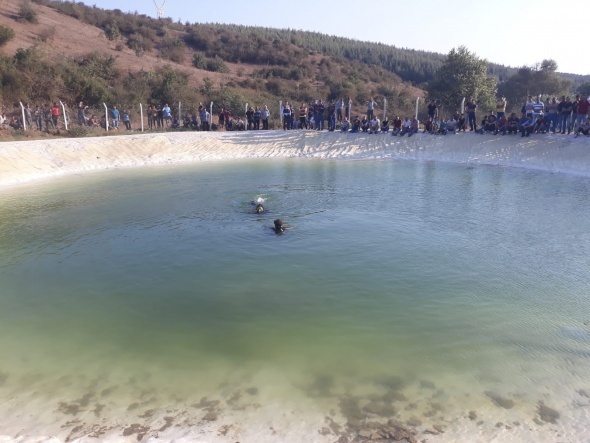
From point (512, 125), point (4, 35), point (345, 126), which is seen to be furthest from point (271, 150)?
point (4, 35)

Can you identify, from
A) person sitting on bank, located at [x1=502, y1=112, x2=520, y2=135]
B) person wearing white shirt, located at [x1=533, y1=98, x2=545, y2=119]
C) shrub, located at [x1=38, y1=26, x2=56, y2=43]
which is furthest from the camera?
shrub, located at [x1=38, y1=26, x2=56, y2=43]

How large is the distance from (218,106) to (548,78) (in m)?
34.5

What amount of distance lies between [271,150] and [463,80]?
16159mm

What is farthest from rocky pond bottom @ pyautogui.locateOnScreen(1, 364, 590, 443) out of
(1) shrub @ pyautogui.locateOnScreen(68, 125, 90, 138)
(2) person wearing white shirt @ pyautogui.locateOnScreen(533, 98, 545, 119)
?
(1) shrub @ pyautogui.locateOnScreen(68, 125, 90, 138)

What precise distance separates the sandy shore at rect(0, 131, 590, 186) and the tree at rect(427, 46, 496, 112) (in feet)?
34.1

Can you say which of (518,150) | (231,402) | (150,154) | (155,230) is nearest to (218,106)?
(150,154)

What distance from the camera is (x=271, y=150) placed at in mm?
26438

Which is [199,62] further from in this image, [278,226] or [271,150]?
[278,226]

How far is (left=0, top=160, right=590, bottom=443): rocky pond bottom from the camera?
4.95 metres

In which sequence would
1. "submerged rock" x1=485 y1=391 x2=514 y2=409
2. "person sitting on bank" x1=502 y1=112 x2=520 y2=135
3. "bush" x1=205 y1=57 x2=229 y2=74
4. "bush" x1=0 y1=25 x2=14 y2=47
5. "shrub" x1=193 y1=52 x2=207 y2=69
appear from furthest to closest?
"shrub" x1=193 y1=52 x2=207 y2=69
"bush" x1=205 y1=57 x2=229 y2=74
"bush" x1=0 y1=25 x2=14 y2=47
"person sitting on bank" x1=502 y1=112 x2=520 y2=135
"submerged rock" x1=485 y1=391 x2=514 y2=409

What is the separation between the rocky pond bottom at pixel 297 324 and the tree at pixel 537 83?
41.7 metres

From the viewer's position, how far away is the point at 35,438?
4637 millimetres

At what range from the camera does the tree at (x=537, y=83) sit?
48469 millimetres

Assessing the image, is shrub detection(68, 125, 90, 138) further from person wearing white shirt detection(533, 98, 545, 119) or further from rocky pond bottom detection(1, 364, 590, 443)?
person wearing white shirt detection(533, 98, 545, 119)
